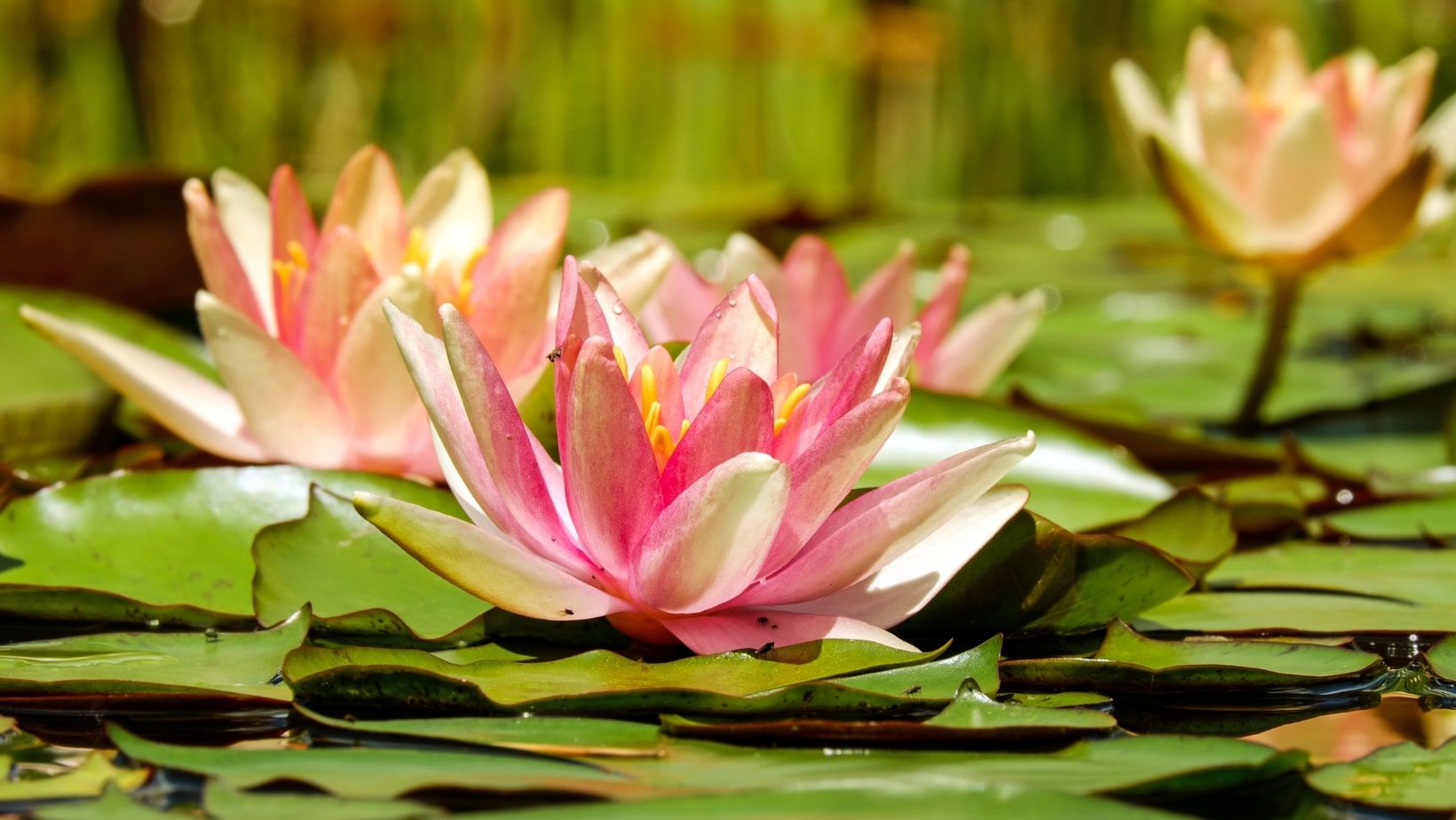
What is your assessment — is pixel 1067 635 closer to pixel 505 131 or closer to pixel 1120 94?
pixel 1120 94

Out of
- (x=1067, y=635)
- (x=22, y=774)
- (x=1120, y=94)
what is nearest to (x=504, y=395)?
(x=22, y=774)

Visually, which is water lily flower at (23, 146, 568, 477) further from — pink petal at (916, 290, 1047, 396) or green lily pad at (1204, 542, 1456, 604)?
green lily pad at (1204, 542, 1456, 604)

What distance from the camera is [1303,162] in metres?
1.86

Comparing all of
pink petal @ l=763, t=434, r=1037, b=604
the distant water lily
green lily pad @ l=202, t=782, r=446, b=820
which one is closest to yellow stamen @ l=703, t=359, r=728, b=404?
pink petal @ l=763, t=434, r=1037, b=604

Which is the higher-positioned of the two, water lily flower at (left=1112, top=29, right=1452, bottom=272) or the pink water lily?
water lily flower at (left=1112, top=29, right=1452, bottom=272)

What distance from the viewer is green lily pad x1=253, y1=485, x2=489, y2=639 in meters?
1.02

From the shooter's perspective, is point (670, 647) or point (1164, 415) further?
point (1164, 415)

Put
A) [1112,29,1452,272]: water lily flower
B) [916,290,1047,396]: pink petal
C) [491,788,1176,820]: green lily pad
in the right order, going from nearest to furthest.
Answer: [491,788,1176,820]: green lily pad → [916,290,1047,396]: pink petal → [1112,29,1452,272]: water lily flower

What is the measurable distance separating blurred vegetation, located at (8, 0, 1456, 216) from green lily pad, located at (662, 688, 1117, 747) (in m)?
3.65

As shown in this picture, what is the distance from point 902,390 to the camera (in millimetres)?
873

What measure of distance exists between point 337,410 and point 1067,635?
2.07ft

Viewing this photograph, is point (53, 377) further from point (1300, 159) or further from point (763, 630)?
point (1300, 159)

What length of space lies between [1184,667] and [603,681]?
1.23 ft

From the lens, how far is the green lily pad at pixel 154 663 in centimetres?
88
